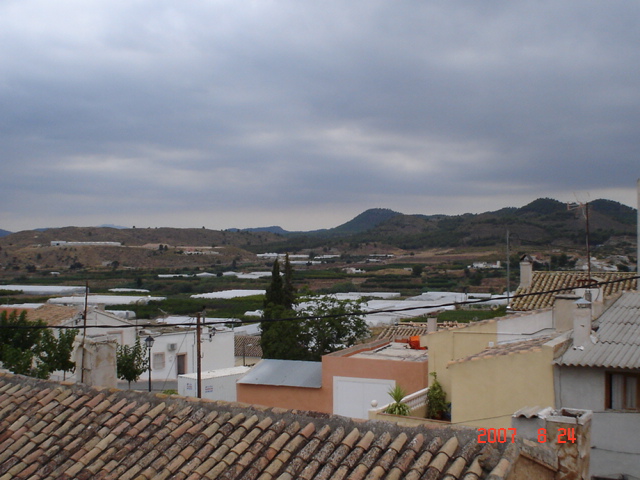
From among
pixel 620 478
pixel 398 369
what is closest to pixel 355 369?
pixel 398 369

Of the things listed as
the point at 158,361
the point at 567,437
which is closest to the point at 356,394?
the point at 567,437

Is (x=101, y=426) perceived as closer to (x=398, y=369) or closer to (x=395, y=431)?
(x=395, y=431)

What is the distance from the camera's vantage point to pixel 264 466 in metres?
4.70

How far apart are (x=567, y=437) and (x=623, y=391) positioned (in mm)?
4410

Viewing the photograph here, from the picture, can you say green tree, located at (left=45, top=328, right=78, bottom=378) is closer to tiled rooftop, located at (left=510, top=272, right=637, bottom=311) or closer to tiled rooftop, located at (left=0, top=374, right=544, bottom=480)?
tiled rooftop, located at (left=0, top=374, right=544, bottom=480)

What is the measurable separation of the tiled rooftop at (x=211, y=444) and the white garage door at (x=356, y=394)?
8.94 m

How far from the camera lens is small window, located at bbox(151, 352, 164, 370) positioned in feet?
93.8

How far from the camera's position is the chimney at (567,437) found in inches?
185

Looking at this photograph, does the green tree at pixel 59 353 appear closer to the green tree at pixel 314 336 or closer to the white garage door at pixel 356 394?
the green tree at pixel 314 336

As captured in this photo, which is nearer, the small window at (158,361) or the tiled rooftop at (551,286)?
the tiled rooftop at (551,286)
